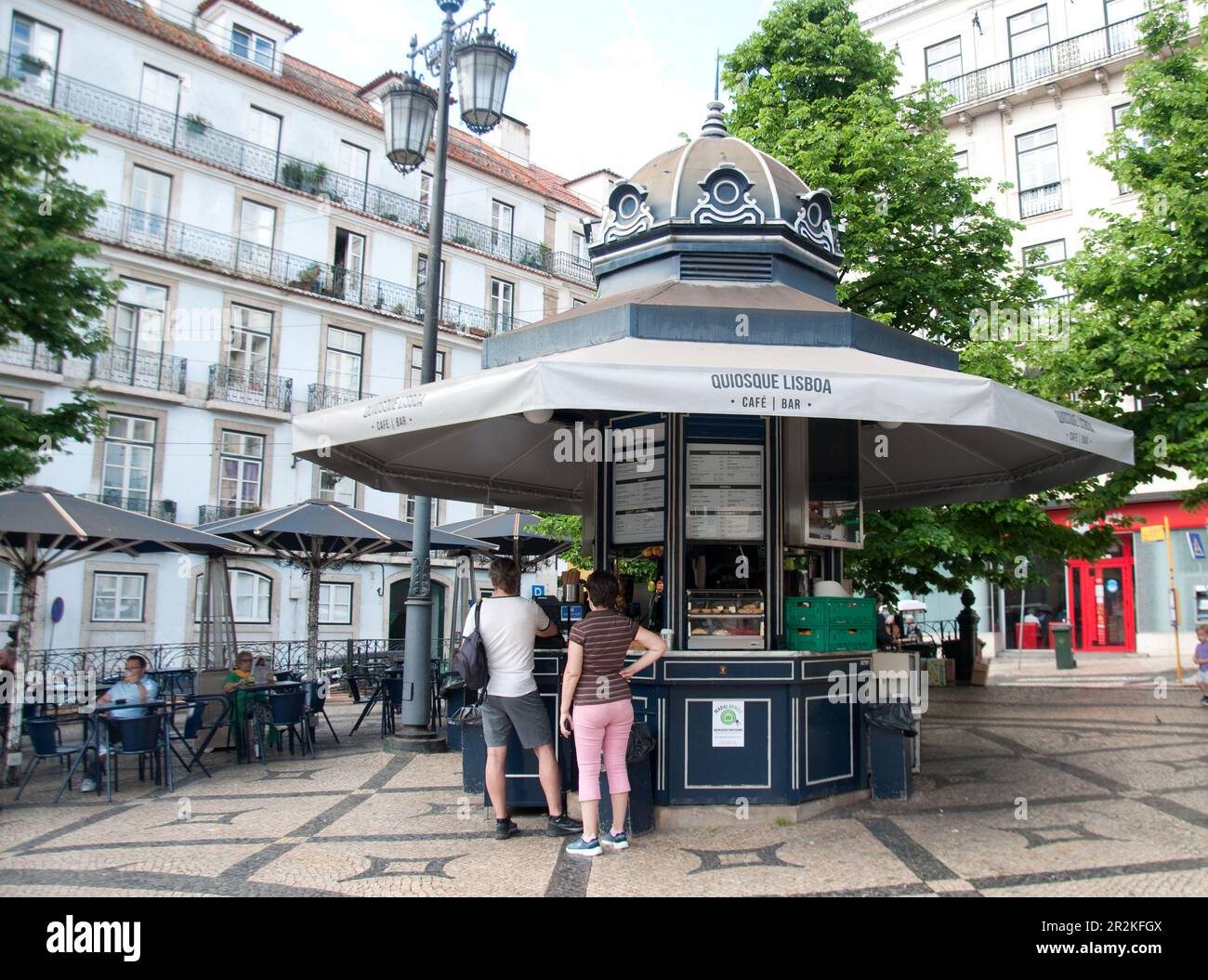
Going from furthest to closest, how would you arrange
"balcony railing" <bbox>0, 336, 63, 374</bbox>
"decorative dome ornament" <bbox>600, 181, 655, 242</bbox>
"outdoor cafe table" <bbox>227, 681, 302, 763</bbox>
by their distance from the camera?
"balcony railing" <bbox>0, 336, 63, 374</bbox>, "outdoor cafe table" <bbox>227, 681, 302, 763</bbox>, "decorative dome ornament" <bbox>600, 181, 655, 242</bbox>

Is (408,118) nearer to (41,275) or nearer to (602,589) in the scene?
(41,275)

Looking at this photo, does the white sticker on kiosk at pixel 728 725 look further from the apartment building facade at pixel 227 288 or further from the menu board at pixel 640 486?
the apartment building facade at pixel 227 288

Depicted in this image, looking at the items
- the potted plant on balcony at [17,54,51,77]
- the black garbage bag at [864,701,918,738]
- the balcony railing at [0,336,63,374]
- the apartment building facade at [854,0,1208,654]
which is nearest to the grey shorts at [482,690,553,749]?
the black garbage bag at [864,701,918,738]

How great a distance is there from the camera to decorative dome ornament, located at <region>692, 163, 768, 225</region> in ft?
25.5

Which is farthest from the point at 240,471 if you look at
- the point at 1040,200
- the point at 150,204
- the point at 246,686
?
the point at 1040,200

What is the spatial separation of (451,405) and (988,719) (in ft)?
33.7

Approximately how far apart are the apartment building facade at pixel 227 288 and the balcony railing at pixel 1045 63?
1668cm

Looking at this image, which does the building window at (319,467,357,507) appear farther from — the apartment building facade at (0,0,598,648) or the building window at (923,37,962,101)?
the building window at (923,37,962,101)

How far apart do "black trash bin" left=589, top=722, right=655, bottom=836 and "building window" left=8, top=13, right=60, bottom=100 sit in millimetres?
25335

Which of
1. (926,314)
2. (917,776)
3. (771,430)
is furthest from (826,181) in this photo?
(917,776)

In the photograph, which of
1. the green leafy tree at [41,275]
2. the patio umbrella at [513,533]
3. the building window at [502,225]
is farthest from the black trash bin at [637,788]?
the building window at [502,225]

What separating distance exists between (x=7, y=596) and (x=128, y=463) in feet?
14.3

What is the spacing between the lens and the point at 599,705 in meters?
6.09

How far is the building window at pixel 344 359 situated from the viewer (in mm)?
29734
